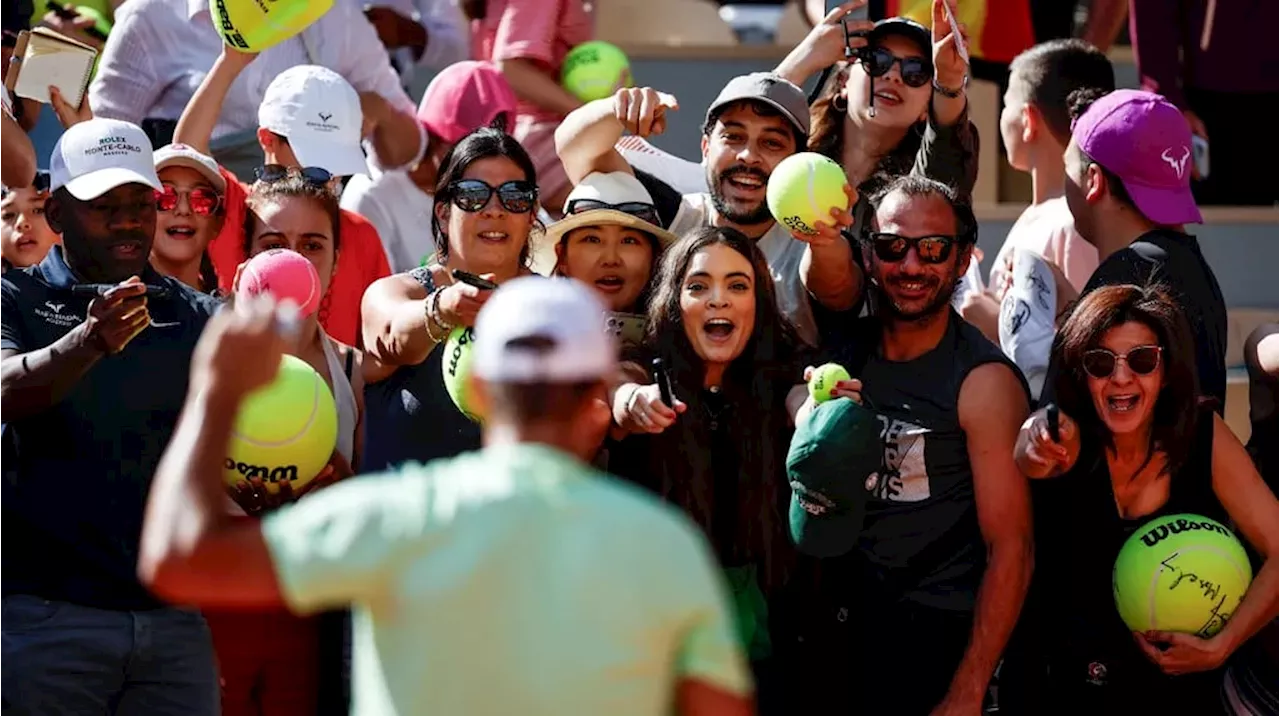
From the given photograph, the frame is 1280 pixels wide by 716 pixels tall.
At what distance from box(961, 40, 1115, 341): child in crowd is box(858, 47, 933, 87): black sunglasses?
593 millimetres

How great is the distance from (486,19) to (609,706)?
5.16m

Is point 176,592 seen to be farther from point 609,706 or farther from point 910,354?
point 910,354

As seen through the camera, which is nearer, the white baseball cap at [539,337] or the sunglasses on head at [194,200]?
the white baseball cap at [539,337]

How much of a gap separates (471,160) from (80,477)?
144 centimetres

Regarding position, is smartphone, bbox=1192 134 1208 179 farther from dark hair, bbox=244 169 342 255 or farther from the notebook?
the notebook

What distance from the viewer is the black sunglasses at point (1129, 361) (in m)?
5.25

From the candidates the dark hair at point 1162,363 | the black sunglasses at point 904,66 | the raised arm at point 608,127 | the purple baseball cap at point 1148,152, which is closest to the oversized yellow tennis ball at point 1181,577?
the dark hair at point 1162,363

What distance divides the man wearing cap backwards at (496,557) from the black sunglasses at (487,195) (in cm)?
250

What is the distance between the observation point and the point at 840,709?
5.33m

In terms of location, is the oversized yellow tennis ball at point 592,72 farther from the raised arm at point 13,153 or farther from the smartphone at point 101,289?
the smartphone at point 101,289

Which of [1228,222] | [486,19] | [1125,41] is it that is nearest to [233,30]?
[486,19]

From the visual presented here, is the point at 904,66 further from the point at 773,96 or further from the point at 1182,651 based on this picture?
the point at 1182,651

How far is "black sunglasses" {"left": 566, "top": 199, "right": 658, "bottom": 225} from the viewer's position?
19.0ft

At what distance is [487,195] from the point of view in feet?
18.4
